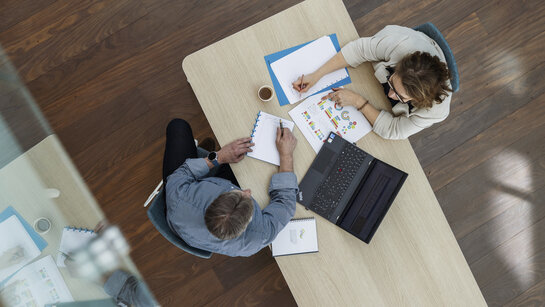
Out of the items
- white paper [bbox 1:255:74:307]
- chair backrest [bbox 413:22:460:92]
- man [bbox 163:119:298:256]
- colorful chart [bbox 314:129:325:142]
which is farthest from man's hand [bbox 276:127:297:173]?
white paper [bbox 1:255:74:307]

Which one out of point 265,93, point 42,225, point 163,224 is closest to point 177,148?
point 163,224

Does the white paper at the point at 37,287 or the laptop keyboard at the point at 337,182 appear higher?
the white paper at the point at 37,287

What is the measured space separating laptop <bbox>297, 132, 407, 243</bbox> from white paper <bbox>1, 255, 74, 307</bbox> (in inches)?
44.7

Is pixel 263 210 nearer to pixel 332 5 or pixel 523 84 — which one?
pixel 332 5

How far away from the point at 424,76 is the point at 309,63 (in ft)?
1.59

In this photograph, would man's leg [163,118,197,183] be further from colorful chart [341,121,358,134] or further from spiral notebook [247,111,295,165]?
colorful chart [341,121,358,134]

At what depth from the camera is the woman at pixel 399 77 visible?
1378mm

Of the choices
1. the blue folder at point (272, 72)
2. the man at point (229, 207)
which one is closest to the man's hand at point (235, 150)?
the man at point (229, 207)

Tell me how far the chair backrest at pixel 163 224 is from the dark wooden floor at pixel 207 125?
2.76ft

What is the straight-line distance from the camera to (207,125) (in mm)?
2369

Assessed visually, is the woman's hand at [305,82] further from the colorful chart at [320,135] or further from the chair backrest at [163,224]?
the chair backrest at [163,224]

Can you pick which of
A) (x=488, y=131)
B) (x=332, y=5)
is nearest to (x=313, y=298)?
(x=332, y=5)

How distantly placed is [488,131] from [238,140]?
1.88 metres

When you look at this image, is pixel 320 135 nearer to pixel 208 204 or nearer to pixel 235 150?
pixel 235 150
